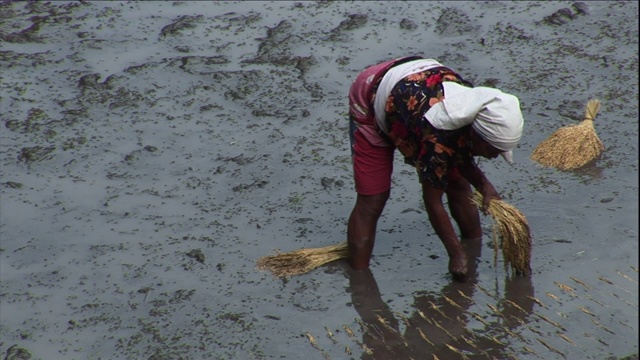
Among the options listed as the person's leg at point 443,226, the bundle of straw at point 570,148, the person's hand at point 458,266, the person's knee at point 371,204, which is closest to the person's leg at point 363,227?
the person's knee at point 371,204

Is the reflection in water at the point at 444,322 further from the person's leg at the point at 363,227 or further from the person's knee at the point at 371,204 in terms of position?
the person's knee at the point at 371,204

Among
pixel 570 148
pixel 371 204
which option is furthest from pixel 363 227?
pixel 570 148

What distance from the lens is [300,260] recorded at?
5.24 m

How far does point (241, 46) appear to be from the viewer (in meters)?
7.88

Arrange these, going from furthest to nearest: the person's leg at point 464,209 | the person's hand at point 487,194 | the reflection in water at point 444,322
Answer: the person's leg at point 464,209 → the reflection in water at point 444,322 → the person's hand at point 487,194

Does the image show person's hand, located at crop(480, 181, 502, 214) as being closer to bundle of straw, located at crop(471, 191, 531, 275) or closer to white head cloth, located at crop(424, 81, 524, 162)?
bundle of straw, located at crop(471, 191, 531, 275)

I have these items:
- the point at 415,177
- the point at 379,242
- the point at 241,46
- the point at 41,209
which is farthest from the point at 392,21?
the point at 41,209

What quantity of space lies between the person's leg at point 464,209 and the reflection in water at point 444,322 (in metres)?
0.21

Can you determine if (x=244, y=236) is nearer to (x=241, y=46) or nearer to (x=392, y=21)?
(x=241, y=46)

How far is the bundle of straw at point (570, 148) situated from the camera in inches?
239

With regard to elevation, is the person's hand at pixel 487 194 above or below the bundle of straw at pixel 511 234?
above

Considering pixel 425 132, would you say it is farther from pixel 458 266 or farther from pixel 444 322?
pixel 444 322

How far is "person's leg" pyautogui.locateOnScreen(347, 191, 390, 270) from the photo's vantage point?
16.2 feet

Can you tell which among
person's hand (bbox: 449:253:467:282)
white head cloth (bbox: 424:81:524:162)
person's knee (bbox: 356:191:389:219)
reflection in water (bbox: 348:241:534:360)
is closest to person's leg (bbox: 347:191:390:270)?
person's knee (bbox: 356:191:389:219)
